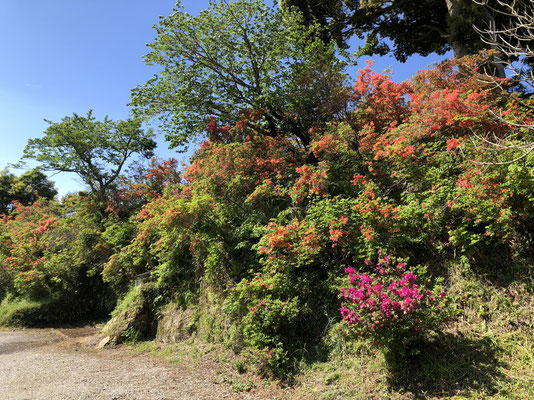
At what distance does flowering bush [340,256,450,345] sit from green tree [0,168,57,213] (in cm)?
2861

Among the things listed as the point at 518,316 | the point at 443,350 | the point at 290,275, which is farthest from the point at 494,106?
the point at 290,275

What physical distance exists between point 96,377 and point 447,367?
231 inches

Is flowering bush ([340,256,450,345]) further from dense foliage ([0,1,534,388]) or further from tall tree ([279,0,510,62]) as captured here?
tall tree ([279,0,510,62])

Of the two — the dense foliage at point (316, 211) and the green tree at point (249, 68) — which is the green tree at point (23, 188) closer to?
the dense foliage at point (316, 211)

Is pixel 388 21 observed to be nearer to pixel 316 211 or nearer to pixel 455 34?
Result: pixel 455 34

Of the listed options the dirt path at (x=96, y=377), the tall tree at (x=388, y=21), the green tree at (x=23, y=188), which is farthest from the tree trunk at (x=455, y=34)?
the green tree at (x=23, y=188)

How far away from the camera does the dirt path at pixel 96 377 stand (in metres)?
4.54

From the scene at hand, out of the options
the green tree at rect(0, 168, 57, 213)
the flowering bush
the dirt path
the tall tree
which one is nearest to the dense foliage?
the flowering bush

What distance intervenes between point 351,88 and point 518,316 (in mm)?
6213

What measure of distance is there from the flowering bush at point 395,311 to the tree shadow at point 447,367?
0.33 m

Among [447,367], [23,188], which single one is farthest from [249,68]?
[23,188]

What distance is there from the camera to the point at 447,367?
3.28 m

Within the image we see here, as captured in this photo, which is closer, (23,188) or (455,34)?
(455,34)

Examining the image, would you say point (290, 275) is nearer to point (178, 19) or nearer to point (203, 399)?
point (203, 399)
